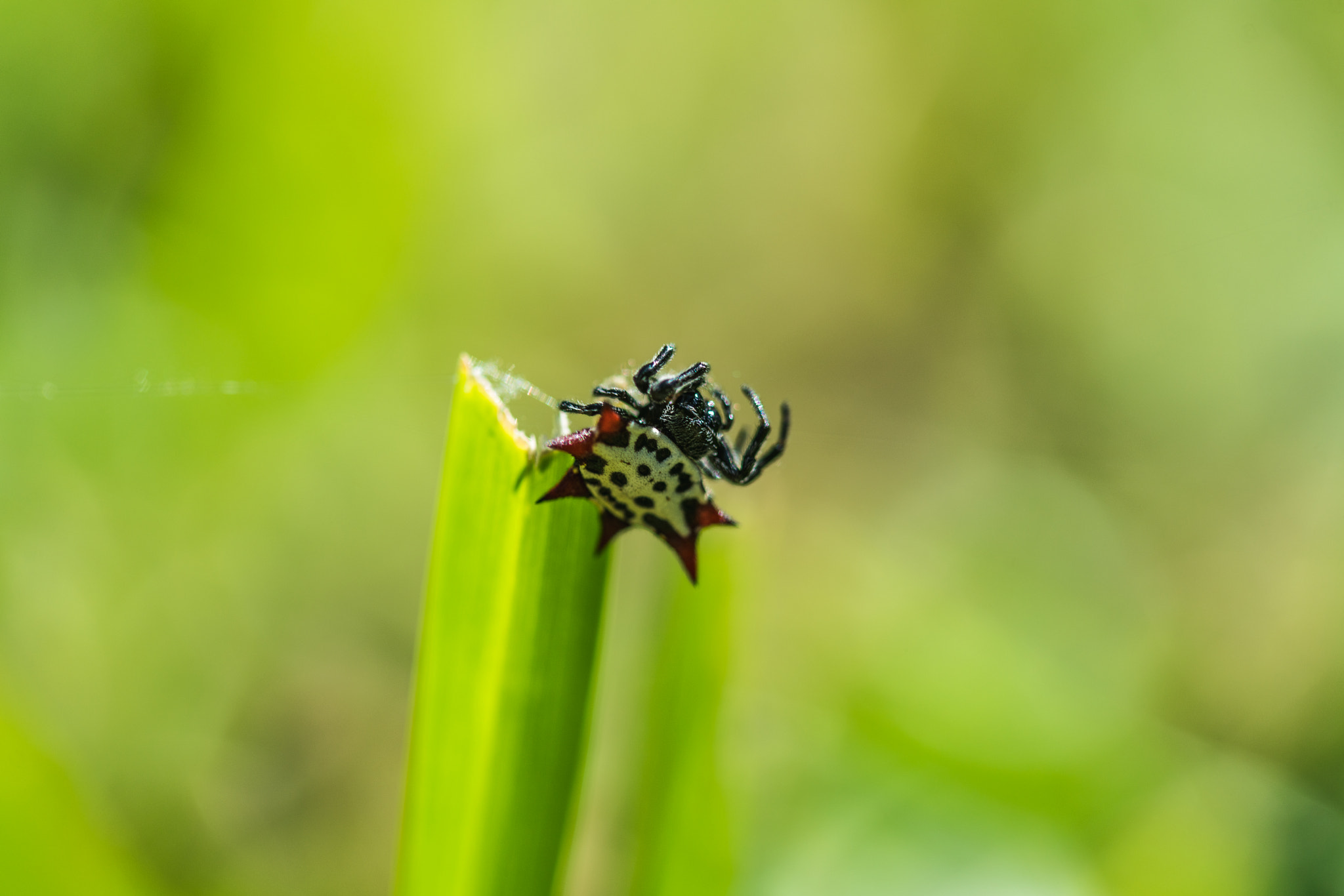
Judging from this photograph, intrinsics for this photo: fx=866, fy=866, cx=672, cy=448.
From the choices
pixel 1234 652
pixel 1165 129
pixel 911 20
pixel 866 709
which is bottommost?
pixel 866 709

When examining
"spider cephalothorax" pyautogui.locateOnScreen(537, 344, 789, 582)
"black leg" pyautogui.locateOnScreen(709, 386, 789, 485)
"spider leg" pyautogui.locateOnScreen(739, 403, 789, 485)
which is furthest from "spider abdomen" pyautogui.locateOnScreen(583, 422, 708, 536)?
"spider leg" pyautogui.locateOnScreen(739, 403, 789, 485)

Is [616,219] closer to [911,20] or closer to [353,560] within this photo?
[911,20]

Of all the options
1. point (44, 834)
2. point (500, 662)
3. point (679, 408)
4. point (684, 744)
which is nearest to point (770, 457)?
point (679, 408)

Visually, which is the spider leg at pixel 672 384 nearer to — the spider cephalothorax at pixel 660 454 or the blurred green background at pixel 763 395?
the spider cephalothorax at pixel 660 454

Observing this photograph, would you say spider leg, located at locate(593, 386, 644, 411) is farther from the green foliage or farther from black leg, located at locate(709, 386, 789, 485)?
the green foliage

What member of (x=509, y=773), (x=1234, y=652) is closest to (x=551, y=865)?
(x=509, y=773)

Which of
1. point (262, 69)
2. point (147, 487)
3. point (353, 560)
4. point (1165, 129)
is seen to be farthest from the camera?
point (1165, 129)

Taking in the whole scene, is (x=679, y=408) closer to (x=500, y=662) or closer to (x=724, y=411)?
(x=724, y=411)
